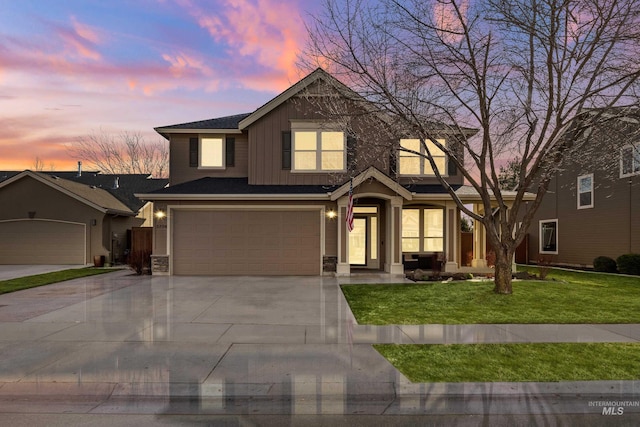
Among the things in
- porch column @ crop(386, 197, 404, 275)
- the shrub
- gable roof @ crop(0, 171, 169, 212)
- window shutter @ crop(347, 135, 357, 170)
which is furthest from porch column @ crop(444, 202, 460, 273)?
gable roof @ crop(0, 171, 169, 212)

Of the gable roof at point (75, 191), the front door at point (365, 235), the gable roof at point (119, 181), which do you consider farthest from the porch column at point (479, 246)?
the gable roof at point (119, 181)

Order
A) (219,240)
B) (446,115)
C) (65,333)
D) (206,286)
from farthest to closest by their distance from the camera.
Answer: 1. (219,240)
2. (206,286)
3. (446,115)
4. (65,333)

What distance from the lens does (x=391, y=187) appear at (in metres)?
14.4

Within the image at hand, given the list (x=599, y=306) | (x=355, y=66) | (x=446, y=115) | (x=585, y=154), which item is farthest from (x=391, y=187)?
(x=599, y=306)

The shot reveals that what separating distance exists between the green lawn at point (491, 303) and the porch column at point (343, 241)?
266cm

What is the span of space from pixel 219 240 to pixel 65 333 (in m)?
8.54

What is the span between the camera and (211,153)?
56.1ft

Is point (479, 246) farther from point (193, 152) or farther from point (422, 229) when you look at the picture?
point (193, 152)

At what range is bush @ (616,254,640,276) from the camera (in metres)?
15.6

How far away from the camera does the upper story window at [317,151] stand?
52.4 ft

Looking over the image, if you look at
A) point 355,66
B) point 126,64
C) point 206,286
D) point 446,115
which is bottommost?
point 206,286

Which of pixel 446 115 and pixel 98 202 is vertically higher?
pixel 446 115

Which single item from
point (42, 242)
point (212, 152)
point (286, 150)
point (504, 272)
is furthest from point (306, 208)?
point (42, 242)

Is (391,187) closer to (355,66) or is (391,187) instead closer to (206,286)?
(355,66)
